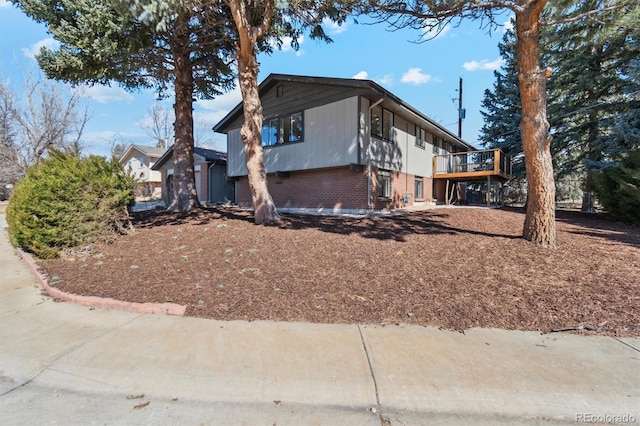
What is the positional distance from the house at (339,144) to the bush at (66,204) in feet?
25.4

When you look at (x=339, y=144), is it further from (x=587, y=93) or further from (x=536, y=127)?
(x=587, y=93)

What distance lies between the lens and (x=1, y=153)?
67.5ft

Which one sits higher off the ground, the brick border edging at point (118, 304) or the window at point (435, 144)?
the window at point (435, 144)

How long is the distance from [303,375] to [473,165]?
56.2 feet

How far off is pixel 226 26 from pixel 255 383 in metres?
11.1

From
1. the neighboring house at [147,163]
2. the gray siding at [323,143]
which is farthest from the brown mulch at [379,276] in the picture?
the neighboring house at [147,163]

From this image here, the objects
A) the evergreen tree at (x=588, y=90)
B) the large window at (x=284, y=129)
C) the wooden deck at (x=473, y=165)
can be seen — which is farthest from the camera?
the wooden deck at (x=473, y=165)

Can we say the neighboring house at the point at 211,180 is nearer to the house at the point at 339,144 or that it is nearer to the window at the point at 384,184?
the house at the point at 339,144

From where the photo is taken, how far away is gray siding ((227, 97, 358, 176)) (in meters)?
12.5

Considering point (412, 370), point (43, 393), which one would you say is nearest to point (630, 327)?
point (412, 370)

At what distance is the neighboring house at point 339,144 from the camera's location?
12.5 metres

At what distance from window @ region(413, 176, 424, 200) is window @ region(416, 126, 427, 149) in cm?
174

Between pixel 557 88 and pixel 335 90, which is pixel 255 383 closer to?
pixel 335 90

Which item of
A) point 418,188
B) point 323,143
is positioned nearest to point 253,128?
point 323,143
